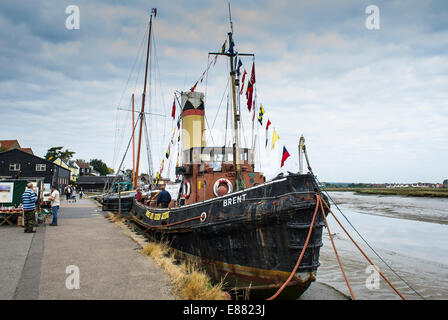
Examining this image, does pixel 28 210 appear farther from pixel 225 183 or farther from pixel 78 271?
pixel 225 183

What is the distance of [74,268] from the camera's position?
5758 millimetres

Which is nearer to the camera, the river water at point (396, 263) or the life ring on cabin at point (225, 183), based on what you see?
the river water at point (396, 263)

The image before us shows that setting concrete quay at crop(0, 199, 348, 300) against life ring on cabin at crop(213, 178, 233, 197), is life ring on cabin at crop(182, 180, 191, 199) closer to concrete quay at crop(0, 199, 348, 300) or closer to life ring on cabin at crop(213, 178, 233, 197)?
life ring on cabin at crop(213, 178, 233, 197)

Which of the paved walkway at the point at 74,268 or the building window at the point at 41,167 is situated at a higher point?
the building window at the point at 41,167

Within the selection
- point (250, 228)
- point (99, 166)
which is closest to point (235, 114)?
point (250, 228)

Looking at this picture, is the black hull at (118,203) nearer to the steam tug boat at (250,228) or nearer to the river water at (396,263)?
the steam tug boat at (250,228)

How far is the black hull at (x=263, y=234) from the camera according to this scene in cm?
590

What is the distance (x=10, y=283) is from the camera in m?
4.71

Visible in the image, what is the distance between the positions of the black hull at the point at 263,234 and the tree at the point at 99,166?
114m

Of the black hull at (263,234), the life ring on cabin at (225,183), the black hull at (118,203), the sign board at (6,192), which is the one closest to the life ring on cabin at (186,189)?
the life ring on cabin at (225,183)

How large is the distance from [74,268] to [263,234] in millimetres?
3951

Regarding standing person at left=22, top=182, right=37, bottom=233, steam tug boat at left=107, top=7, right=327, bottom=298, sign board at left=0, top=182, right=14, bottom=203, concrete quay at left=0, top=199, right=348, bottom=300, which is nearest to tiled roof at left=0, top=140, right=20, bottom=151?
sign board at left=0, top=182, right=14, bottom=203

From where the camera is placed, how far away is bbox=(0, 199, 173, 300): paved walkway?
451 centimetres
